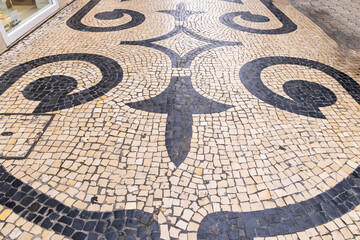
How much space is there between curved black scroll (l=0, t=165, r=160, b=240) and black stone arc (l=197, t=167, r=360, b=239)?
0.69m

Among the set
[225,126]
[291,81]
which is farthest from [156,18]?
[225,126]

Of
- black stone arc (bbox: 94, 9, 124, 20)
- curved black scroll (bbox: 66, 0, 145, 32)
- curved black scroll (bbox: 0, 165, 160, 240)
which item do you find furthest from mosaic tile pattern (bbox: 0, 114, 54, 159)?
black stone arc (bbox: 94, 9, 124, 20)

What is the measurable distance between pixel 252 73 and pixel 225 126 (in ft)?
6.50

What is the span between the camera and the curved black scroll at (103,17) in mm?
7633

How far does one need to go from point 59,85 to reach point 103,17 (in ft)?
14.1

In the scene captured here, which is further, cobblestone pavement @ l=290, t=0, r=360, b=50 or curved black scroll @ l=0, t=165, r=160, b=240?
cobblestone pavement @ l=290, t=0, r=360, b=50

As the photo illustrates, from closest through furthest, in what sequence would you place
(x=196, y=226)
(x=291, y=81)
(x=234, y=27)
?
1. (x=196, y=226)
2. (x=291, y=81)
3. (x=234, y=27)

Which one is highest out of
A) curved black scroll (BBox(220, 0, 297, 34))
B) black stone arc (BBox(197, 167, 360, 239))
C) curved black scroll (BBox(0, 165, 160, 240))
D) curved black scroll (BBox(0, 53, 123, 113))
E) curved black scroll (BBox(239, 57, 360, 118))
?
curved black scroll (BBox(220, 0, 297, 34))

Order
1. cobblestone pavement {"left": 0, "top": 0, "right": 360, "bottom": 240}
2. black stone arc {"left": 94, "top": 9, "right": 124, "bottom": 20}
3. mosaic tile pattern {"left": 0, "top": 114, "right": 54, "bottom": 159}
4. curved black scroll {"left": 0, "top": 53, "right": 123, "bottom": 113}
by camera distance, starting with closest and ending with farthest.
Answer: cobblestone pavement {"left": 0, "top": 0, "right": 360, "bottom": 240}, mosaic tile pattern {"left": 0, "top": 114, "right": 54, "bottom": 159}, curved black scroll {"left": 0, "top": 53, "right": 123, "bottom": 113}, black stone arc {"left": 94, "top": 9, "right": 124, "bottom": 20}

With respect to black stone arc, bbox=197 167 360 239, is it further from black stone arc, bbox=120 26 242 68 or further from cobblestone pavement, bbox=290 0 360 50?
cobblestone pavement, bbox=290 0 360 50

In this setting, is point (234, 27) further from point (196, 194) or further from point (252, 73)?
point (196, 194)

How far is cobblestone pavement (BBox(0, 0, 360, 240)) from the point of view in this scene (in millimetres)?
3012

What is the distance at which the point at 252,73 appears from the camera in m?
5.64

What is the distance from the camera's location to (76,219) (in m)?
2.96
